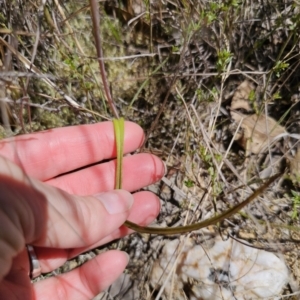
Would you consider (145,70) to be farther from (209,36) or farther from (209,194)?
(209,194)

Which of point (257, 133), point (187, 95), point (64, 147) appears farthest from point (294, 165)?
point (64, 147)

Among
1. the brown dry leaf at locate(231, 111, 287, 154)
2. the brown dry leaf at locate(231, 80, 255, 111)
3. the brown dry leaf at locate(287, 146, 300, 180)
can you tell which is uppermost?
the brown dry leaf at locate(231, 80, 255, 111)

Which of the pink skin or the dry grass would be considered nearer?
the pink skin

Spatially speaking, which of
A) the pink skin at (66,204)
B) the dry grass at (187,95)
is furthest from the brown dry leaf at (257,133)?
the pink skin at (66,204)

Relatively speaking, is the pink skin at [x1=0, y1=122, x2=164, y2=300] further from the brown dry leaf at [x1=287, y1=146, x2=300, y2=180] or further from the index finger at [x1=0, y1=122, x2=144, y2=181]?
the brown dry leaf at [x1=287, y1=146, x2=300, y2=180]

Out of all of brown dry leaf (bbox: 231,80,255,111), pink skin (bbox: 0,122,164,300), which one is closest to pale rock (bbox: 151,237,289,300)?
pink skin (bbox: 0,122,164,300)

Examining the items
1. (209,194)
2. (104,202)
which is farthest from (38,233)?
(209,194)
